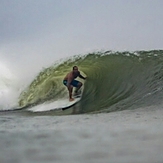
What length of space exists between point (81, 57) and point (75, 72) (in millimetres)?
3807

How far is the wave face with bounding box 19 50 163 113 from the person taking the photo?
25.0 feet

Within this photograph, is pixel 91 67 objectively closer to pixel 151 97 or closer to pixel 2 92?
pixel 2 92

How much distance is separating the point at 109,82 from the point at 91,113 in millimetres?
2726

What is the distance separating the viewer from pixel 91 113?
22.7ft

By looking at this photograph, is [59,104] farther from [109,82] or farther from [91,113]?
[91,113]

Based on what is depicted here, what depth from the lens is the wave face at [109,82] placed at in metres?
7.62

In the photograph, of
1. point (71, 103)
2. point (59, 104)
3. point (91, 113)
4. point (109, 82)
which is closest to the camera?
point (91, 113)

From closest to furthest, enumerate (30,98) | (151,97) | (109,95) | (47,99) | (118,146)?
(118,146)
(151,97)
(109,95)
(47,99)
(30,98)

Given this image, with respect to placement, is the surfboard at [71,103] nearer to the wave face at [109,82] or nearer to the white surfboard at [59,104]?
the white surfboard at [59,104]

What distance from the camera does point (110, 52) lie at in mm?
12734

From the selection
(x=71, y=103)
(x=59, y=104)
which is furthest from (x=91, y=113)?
(x=59, y=104)

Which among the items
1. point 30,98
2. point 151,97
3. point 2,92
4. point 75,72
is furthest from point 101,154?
point 2,92

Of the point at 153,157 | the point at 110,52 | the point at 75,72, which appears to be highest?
the point at 110,52

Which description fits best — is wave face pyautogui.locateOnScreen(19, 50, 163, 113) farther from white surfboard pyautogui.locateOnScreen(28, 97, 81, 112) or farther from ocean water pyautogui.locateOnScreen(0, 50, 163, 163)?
white surfboard pyautogui.locateOnScreen(28, 97, 81, 112)
